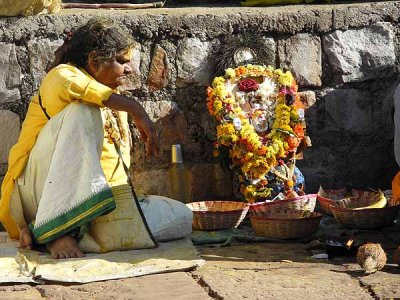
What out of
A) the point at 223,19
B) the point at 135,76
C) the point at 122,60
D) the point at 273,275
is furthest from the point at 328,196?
the point at 122,60

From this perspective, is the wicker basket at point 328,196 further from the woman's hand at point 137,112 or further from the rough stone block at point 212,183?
the woman's hand at point 137,112

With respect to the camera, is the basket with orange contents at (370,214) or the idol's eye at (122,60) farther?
the basket with orange contents at (370,214)

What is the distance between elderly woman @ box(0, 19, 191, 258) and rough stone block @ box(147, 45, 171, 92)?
2.41ft

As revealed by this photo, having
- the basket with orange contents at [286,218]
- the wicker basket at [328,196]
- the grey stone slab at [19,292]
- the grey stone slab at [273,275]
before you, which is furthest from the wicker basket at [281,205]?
the grey stone slab at [19,292]

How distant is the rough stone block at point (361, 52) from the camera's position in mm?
6156

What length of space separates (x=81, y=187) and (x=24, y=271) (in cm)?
50

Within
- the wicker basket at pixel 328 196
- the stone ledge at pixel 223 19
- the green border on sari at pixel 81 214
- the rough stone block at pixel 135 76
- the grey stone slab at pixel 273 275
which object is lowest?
the grey stone slab at pixel 273 275

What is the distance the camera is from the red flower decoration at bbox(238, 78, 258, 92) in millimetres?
5828

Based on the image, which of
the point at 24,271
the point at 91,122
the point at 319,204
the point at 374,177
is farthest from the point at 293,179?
the point at 24,271

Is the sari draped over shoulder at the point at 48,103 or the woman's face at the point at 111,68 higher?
the woman's face at the point at 111,68

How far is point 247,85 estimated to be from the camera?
5.83 metres

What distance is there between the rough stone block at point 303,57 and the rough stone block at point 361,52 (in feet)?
0.26

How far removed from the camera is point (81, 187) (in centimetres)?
472

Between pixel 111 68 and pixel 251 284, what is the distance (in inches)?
54.5
